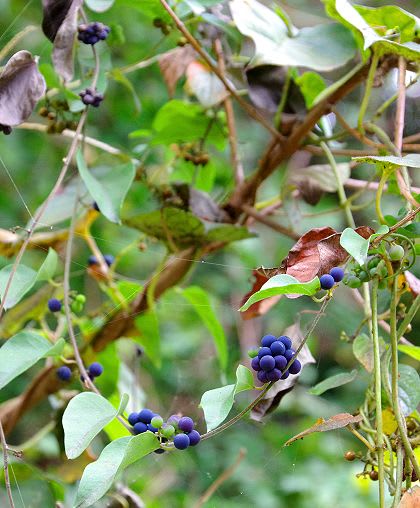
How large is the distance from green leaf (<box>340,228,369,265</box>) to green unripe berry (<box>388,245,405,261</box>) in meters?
0.05

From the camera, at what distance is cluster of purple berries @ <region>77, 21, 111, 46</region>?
24.8 inches

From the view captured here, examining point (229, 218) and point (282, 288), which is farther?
point (229, 218)

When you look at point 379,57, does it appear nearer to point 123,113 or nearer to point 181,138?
point 181,138

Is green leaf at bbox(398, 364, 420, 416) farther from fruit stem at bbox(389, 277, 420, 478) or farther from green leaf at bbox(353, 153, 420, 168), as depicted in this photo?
green leaf at bbox(353, 153, 420, 168)

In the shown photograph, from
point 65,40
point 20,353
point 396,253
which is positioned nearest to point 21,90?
point 65,40

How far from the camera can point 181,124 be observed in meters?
0.87

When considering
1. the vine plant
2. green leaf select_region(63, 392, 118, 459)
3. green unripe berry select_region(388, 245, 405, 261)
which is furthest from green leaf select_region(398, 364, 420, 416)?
green leaf select_region(63, 392, 118, 459)

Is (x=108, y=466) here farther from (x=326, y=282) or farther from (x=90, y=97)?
(x=90, y=97)

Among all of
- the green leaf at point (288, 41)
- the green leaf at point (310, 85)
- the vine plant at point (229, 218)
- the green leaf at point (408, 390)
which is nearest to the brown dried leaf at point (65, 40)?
the vine plant at point (229, 218)

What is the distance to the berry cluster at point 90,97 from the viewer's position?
2.07 feet

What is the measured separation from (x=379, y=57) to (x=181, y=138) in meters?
0.29

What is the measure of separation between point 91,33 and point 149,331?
0.35 m

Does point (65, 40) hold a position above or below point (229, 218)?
above

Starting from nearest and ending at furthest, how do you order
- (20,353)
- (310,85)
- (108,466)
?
(108,466), (20,353), (310,85)
